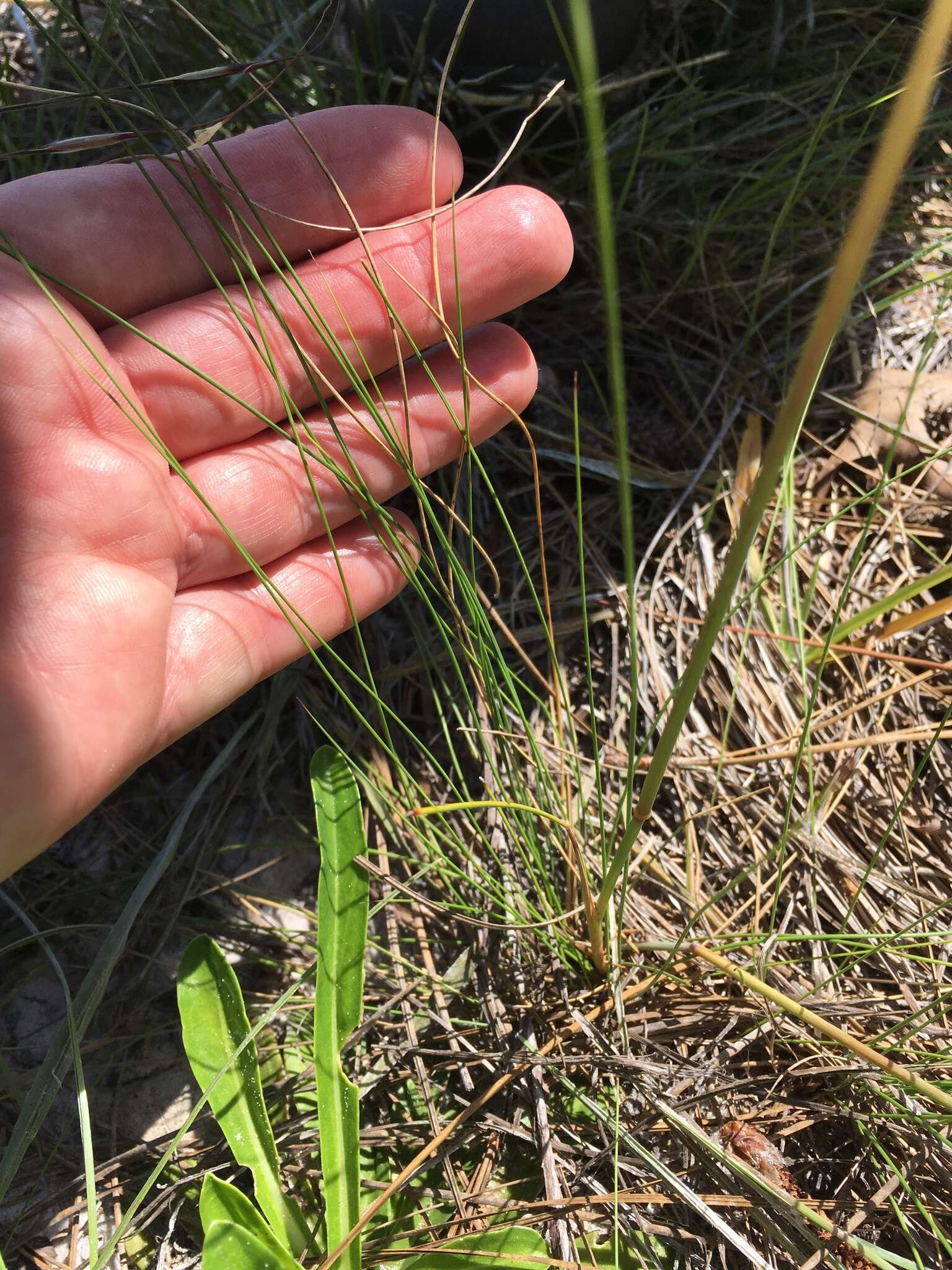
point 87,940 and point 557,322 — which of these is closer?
point 87,940

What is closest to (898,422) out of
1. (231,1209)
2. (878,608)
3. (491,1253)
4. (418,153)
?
(878,608)

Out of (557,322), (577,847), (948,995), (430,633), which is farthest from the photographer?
(557,322)

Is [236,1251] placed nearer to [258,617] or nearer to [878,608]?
[258,617]

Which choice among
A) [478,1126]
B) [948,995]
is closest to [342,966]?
[478,1126]

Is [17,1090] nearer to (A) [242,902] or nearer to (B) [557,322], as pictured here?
(A) [242,902]

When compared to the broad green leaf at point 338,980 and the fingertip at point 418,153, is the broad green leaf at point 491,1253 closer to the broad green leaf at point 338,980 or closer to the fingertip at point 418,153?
the broad green leaf at point 338,980

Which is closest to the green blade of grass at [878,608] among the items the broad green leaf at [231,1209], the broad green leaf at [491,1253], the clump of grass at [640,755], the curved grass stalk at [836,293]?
the clump of grass at [640,755]
